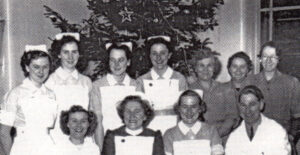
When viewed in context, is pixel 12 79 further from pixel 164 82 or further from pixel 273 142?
pixel 273 142

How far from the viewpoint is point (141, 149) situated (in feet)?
11.0

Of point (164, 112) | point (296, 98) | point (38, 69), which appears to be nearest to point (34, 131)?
point (38, 69)

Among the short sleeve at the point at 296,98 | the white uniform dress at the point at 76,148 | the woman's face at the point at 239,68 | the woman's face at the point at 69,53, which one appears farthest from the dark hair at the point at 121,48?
the short sleeve at the point at 296,98

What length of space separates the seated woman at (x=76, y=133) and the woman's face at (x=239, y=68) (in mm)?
1310

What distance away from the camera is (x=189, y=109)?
3.38 m

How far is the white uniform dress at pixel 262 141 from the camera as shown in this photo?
326 cm

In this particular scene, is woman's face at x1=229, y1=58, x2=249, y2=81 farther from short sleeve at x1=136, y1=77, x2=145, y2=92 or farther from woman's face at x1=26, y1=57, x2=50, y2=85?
woman's face at x1=26, y1=57, x2=50, y2=85

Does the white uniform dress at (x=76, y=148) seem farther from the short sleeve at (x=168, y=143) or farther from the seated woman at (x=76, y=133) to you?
the short sleeve at (x=168, y=143)

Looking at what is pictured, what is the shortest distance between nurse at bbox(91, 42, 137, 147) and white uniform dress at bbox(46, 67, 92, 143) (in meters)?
0.09

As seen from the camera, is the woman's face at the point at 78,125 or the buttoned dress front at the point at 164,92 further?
the buttoned dress front at the point at 164,92

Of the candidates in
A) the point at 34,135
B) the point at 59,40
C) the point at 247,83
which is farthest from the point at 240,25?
the point at 34,135

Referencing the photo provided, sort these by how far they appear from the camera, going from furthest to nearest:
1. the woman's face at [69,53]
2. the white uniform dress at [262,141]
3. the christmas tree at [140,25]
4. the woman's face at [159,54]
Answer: the christmas tree at [140,25] < the woman's face at [159,54] < the woman's face at [69,53] < the white uniform dress at [262,141]

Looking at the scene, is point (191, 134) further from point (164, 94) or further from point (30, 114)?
point (30, 114)

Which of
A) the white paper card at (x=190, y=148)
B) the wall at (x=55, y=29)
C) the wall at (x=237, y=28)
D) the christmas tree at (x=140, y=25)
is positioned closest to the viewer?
the white paper card at (x=190, y=148)
